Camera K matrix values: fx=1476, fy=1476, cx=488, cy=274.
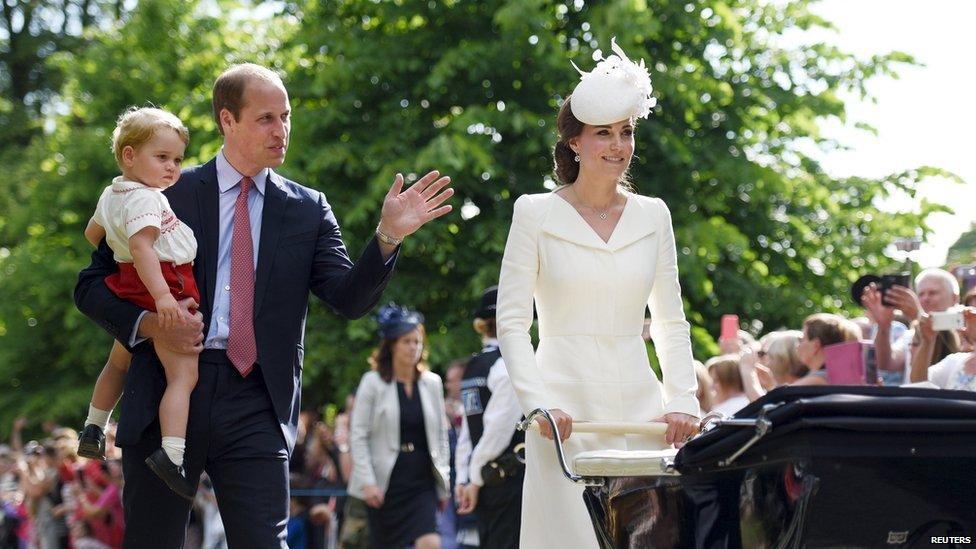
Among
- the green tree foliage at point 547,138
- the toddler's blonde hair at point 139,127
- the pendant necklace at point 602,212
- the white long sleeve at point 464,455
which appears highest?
the green tree foliage at point 547,138

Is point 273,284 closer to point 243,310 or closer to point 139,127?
point 243,310

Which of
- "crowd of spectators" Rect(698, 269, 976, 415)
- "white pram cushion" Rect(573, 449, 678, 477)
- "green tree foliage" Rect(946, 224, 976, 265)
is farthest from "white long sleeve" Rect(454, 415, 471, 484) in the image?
"white pram cushion" Rect(573, 449, 678, 477)

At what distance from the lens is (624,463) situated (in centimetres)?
418

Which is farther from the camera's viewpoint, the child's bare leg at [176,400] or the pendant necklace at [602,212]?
the pendant necklace at [602,212]

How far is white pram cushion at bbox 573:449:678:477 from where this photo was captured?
410 cm

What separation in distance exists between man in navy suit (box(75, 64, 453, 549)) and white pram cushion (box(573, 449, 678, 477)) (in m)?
1.04

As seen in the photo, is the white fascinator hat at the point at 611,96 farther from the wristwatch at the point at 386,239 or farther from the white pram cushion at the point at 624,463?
the white pram cushion at the point at 624,463

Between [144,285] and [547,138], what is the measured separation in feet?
40.1

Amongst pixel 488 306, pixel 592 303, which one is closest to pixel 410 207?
pixel 592 303

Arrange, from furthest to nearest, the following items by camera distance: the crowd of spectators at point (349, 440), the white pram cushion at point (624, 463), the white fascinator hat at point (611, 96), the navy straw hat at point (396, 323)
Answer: the navy straw hat at point (396, 323) → the crowd of spectators at point (349, 440) → the white fascinator hat at point (611, 96) → the white pram cushion at point (624, 463)

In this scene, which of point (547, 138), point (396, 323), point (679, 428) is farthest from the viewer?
point (547, 138)

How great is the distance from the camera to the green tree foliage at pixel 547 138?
677 inches

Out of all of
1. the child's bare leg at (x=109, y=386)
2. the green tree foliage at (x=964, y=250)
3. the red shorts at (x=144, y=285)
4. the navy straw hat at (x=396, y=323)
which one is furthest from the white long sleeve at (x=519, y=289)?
the green tree foliage at (x=964, y=250)

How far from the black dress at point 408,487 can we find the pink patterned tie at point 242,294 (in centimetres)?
579
